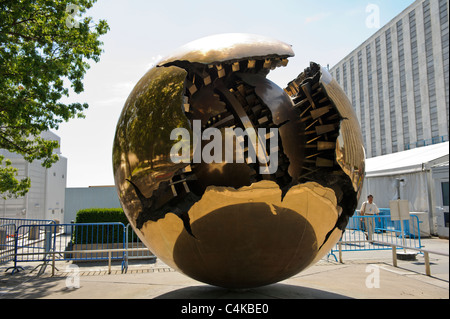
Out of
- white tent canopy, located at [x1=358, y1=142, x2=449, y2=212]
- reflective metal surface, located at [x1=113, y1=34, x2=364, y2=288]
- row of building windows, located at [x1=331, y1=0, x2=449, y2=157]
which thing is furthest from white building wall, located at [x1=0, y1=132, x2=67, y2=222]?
row of building windows, located at [x1=331, y1=0, x2=449, y2=157]

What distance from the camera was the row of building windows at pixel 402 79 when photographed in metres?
32.0

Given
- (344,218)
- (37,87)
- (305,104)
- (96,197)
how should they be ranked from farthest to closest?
1. (96,197)
2. (37,87)
3. (344,218)
4. (305,104)

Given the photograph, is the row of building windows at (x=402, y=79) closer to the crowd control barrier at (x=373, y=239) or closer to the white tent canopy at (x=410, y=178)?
the white tent canopy at (x=410, y=178)

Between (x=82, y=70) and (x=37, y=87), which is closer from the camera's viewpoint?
(x=37, y=87)

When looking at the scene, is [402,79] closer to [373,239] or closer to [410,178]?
[410,178]

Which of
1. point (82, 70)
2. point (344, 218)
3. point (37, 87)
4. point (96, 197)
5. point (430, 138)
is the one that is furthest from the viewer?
point (430, 138)

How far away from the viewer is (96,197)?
22.3 m

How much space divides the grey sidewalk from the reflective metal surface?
0.94 m

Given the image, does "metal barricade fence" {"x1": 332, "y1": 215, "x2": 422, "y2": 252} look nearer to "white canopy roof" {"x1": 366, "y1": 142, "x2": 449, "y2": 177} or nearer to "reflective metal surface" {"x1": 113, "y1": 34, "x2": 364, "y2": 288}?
"white canopy roof" {"x1": 366, "y1": 142, "x2": 449, "y2": 177}

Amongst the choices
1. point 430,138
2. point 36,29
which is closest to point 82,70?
point 36,29

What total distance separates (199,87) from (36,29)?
8.23 metres

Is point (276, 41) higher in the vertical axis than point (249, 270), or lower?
higher
